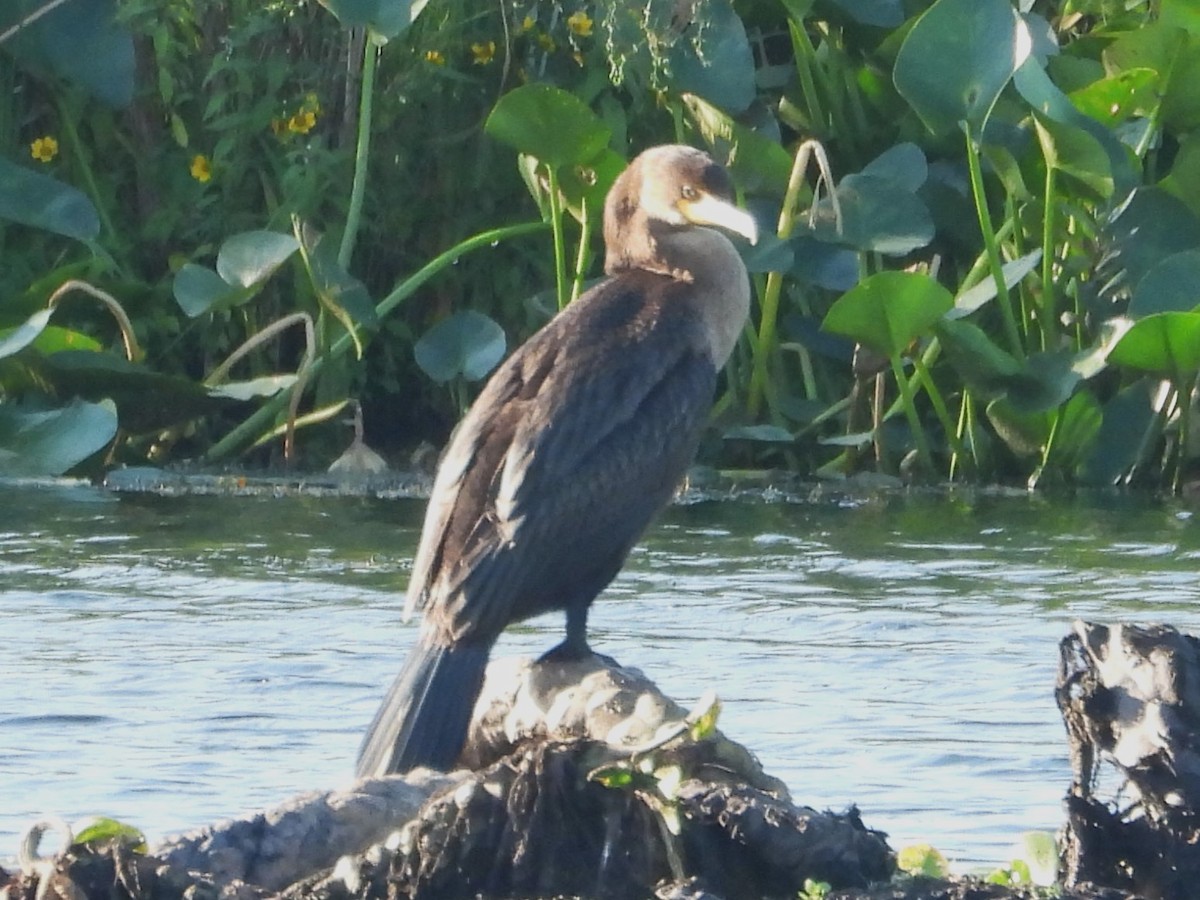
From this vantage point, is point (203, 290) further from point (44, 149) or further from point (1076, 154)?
point (1076, 154)

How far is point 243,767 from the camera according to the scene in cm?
421

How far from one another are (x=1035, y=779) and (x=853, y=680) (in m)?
0.83

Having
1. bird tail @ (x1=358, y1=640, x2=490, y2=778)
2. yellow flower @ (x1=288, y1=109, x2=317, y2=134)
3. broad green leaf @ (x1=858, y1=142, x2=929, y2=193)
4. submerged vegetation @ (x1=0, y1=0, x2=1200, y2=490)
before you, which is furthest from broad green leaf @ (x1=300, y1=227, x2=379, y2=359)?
bird tail @ (x1=358, y1=640, x2=490, y2=778)

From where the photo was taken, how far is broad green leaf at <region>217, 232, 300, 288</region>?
7.06 m

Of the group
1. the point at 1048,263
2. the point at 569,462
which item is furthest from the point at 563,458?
the point at 1048,263

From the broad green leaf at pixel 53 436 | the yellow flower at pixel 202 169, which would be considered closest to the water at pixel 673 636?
the broad green leaf at pixel 53 436

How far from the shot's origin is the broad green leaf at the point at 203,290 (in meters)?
7.08

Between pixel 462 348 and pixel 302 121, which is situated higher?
pixel 302 121

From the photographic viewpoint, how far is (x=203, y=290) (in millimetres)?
7129

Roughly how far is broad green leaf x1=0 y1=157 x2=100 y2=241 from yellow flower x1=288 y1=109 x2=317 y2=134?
89 cm

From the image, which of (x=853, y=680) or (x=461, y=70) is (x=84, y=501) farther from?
(x=853, y=680)

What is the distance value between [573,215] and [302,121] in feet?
4.21

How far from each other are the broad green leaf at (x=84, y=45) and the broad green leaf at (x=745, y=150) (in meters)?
1.88

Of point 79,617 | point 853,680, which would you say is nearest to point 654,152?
point 853,680
